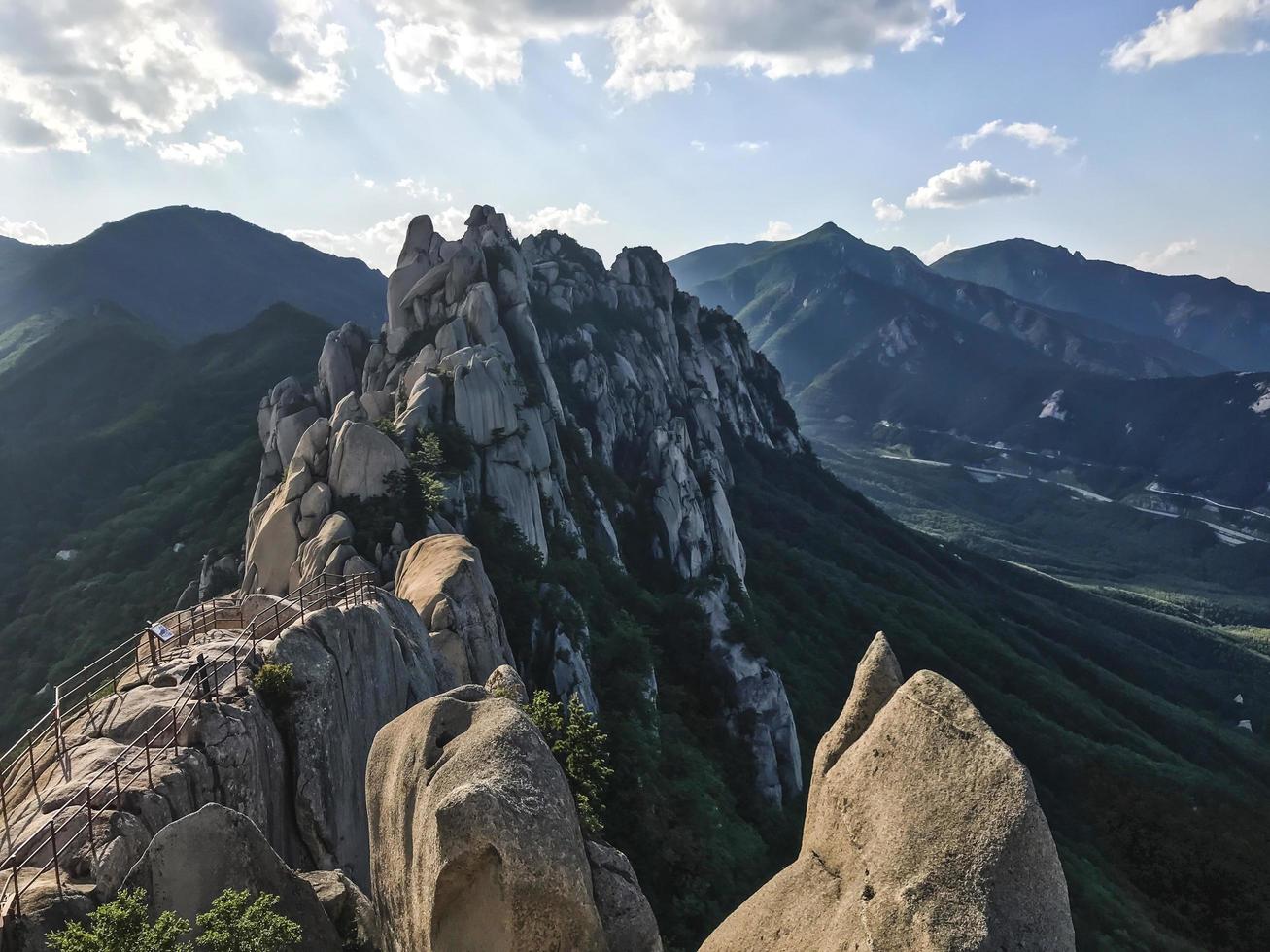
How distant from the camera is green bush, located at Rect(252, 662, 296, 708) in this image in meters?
21.9

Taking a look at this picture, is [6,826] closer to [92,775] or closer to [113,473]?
[92,775]

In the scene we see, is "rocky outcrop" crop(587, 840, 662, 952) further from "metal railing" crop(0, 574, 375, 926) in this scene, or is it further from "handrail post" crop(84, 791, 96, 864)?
"metal railing" crop(0, 574, 375, 926)

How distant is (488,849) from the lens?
1314cm

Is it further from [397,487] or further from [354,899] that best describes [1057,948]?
[397,487]

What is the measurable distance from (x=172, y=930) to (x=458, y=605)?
2317cm

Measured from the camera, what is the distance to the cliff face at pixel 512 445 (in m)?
44.9

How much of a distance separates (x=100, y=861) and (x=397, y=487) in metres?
30.7

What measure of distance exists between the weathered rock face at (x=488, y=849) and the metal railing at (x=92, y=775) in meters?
6.56

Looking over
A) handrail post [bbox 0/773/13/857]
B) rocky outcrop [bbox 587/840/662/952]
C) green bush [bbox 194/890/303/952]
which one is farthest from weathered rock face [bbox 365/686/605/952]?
handrail post [bbox 0/773/13/857]

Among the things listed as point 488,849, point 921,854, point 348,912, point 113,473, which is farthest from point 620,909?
point 113,473

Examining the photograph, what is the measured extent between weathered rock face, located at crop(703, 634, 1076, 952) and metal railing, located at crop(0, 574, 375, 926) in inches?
516

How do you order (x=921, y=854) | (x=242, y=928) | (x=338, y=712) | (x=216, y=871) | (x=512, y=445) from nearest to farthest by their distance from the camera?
(x=921, y=854), (x=242, y=928), (x=216, y=871), (x=338, y=712), (x=512, y=445)

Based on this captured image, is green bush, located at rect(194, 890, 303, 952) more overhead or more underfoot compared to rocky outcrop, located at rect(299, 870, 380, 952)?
more overhead

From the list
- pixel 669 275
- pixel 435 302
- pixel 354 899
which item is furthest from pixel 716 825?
pixel 669 275
